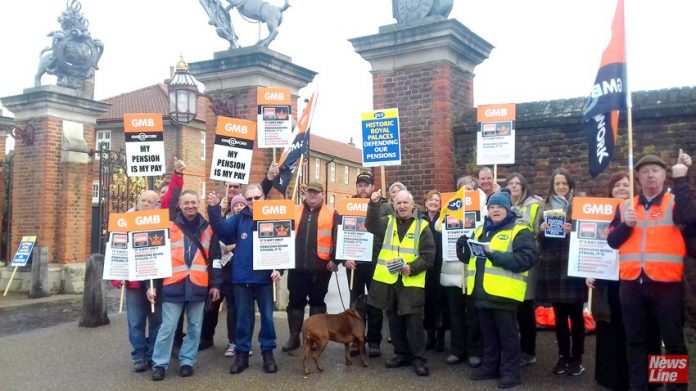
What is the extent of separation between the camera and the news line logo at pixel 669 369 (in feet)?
14.5

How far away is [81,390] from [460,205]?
152 inches

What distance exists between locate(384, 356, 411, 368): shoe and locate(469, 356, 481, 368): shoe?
0.59 metres

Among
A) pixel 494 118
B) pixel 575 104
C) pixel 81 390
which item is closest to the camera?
pixel 81 390

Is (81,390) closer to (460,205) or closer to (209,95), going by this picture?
(460,205)

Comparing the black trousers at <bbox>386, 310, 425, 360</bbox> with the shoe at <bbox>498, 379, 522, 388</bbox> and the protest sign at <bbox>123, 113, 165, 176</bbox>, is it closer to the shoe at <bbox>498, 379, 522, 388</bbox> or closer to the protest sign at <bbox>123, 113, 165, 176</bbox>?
the shoe at <bbox>498, 379, 522, 388</bbox>

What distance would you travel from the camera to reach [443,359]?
617 cm

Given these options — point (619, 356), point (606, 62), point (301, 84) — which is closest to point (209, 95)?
point (301, 84)

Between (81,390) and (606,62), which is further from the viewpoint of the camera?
(81,390)

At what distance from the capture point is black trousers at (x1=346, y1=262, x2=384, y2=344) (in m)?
6.38

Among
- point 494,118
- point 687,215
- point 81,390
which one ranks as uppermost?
point 494,118

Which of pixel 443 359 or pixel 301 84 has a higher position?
pixel 301 84

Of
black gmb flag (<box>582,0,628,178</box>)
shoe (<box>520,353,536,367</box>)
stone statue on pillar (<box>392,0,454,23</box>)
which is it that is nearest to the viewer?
black gmb flag (<box>582,0,628,178</box>)

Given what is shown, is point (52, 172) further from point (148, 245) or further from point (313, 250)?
point (313, 250)

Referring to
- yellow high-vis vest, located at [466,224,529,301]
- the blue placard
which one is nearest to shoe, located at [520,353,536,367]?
yellow high-vis vest, located at [466,224,529,301]
